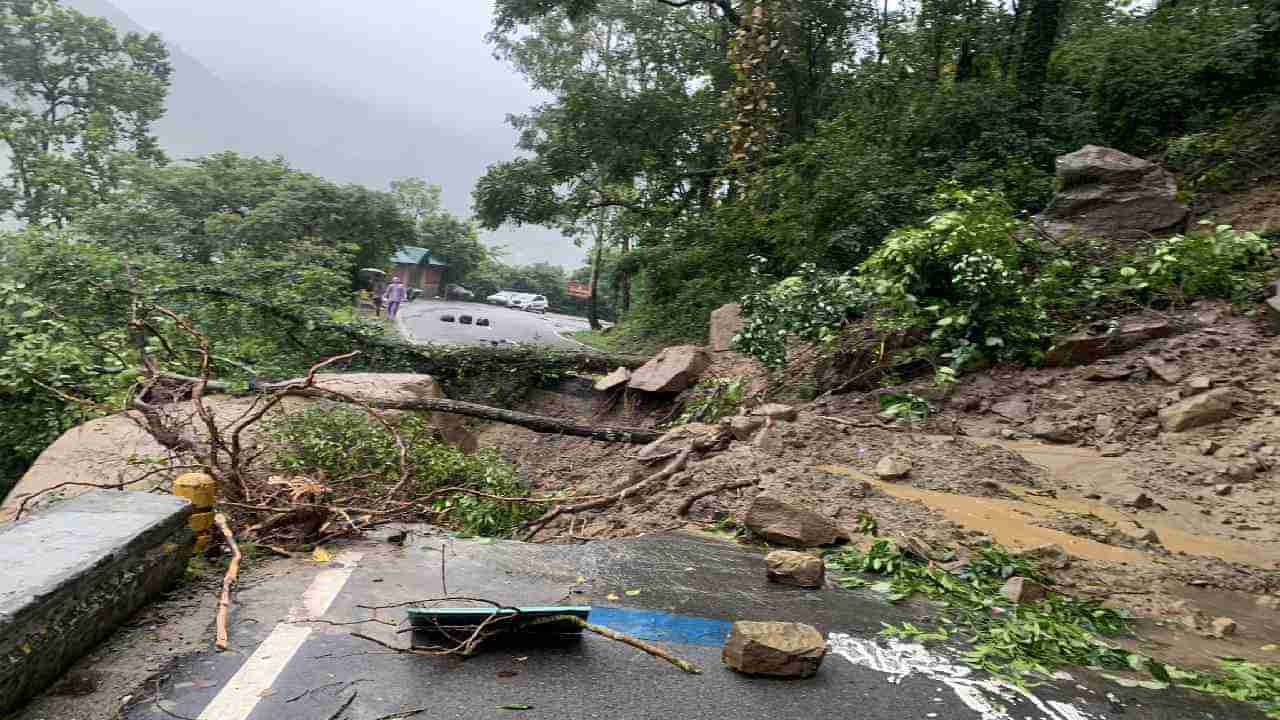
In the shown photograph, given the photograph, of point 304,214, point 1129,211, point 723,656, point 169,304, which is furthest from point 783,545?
point 304,214

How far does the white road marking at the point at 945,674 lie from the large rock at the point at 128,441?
16.5ft

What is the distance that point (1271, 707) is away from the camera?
2988mm

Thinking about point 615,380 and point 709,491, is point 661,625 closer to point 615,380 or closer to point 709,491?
point 709,491

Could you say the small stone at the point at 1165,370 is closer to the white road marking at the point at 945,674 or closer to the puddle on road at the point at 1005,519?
the puddle on road at the point at 1005,519

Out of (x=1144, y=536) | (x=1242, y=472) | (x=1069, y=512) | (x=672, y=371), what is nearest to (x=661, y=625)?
(x=1144, y=536)

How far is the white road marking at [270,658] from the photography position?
8.26ft

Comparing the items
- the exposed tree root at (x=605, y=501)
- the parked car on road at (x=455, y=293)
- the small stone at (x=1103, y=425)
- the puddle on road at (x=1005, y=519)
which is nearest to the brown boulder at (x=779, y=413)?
the exposed tree root at (x=605, y=501)

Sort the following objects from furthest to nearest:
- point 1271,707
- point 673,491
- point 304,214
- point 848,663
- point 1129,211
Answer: point 304,214, point 1129,211, point 673,491, point 848,663, point 1271,707

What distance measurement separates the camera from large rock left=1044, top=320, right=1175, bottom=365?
805 cm

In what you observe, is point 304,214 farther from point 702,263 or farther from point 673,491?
point 673,491

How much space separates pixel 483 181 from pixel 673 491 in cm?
1728

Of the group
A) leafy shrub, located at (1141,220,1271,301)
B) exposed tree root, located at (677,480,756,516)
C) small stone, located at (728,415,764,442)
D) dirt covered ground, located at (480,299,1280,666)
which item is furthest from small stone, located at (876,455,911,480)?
leafy shrub, located at (1141,220,1271,301)

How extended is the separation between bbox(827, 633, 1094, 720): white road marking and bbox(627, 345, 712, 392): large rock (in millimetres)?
7530

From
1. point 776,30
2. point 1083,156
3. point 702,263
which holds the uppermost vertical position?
point 776,30
